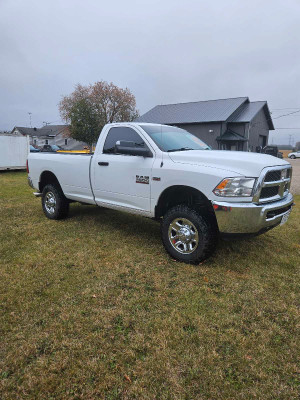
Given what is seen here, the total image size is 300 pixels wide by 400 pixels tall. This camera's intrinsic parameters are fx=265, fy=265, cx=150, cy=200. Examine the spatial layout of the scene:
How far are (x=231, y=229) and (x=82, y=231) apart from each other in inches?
114

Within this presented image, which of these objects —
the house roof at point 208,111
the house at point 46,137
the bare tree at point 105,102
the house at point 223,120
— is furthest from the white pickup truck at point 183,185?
the house at point 46,137

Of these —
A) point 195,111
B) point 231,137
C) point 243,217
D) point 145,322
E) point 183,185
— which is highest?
point 195,111

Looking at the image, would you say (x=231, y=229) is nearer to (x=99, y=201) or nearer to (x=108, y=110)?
(x=99, y=201)

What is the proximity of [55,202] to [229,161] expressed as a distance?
3765 mm

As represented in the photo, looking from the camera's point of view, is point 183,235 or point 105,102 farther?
point 105,102

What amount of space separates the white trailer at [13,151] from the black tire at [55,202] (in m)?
10.2

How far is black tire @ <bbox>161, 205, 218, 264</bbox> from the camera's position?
337 centimetres

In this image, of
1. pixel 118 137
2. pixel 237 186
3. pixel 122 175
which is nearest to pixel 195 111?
pixel 118 137

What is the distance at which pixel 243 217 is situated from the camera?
304 cm

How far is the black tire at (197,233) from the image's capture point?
3.37 m

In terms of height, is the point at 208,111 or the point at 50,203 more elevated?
the point at 208,111

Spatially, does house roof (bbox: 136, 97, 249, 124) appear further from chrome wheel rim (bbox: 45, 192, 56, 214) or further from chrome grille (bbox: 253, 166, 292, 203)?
chrome grille (bbox: 253, 166, 292, 203)

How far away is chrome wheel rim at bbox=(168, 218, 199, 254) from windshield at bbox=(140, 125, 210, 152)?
42.6 inches

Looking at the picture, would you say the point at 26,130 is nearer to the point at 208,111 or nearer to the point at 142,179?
the point at 208,111
